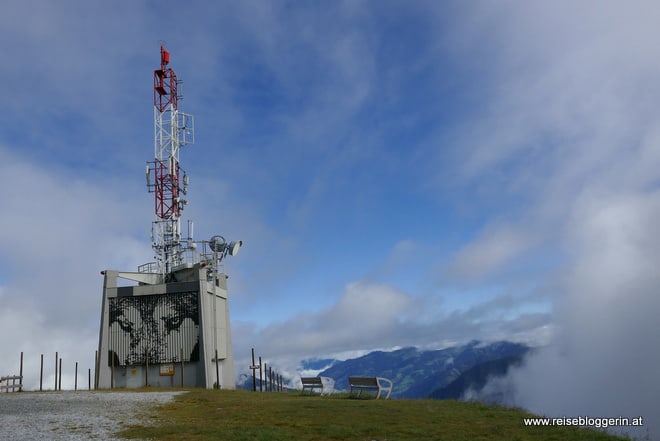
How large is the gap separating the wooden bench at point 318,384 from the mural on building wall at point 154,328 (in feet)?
35.2

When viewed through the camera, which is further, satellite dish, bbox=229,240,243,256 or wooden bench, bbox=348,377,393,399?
satellite dish, bbox=229,240,243,256

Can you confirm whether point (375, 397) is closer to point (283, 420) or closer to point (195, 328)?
point (283, 420)

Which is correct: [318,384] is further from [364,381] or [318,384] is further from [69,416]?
[69,416]

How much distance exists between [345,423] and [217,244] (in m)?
29.5

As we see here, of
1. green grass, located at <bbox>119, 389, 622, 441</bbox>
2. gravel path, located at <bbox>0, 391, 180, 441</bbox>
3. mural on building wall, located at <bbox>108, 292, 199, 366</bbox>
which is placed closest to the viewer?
green grass, located at <bbox>119, 389, 622, 441</bbox>

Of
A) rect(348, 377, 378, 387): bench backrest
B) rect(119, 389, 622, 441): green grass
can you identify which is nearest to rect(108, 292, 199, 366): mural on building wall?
rect(348, 377, 378, 387): bench backrest

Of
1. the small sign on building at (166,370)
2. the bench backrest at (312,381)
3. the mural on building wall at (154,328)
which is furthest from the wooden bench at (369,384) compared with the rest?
the small sign on building at (166,370)

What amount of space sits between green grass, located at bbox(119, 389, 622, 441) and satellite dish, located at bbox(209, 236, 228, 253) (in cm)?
2253

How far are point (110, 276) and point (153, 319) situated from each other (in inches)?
181

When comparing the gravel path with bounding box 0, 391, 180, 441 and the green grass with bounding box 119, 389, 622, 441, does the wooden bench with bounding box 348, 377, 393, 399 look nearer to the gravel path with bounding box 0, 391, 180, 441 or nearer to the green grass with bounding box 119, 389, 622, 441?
the green grass with bounding box 119, 389, 622, 441

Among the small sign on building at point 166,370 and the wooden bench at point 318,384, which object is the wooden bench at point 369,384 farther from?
the small sign on building at point 166,370

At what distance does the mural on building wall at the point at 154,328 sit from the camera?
119 feet

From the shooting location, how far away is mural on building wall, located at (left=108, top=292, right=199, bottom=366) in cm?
3616

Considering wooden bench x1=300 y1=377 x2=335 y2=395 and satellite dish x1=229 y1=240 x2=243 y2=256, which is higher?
satellite dish x1=229 y1=240 x2=243 y2=256
